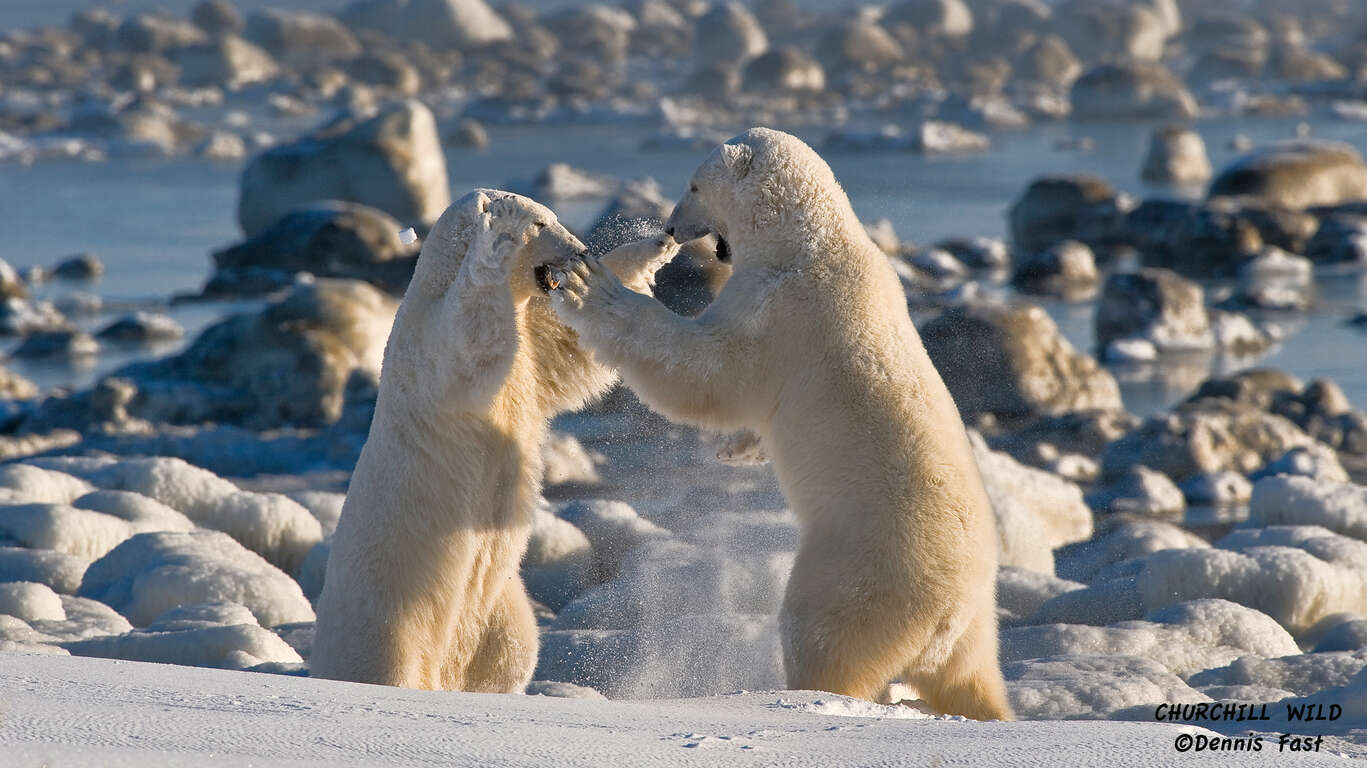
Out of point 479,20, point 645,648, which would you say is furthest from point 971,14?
point 645,648

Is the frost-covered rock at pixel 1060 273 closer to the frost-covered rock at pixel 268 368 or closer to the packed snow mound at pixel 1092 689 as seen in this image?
the frost-covered rock at pixel 268 368

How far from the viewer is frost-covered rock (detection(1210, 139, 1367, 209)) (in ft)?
91.6

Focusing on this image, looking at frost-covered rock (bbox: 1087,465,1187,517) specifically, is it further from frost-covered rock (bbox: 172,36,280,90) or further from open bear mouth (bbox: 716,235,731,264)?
frost-covered rock (bbox: 172,36,280,90)

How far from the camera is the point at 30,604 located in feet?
22.9

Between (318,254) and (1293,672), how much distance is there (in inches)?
802

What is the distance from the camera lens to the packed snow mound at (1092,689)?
18.7ft

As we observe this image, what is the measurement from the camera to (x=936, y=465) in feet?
16.8

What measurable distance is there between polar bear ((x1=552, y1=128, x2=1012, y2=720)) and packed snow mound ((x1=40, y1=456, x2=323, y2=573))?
3.96m

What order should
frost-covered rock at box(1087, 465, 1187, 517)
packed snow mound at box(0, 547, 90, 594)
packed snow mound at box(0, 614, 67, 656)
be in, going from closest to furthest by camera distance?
packed snow mound at box(0, 614, 67, 656), packed snow mound at box(0, 547, 90, 594), frost-covered rock at box(1087, 465, 1187, 517)

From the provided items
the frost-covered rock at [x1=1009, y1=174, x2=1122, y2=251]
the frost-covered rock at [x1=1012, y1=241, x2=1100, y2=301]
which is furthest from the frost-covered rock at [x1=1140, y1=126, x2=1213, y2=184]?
the frost-covered rock at [x1=1012, y1=241, x2=1100, y2=301]

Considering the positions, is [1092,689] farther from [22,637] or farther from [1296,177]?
[1296,177]

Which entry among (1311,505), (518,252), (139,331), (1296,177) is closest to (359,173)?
(139,331)

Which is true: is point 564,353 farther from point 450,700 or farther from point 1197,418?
point 1197,418

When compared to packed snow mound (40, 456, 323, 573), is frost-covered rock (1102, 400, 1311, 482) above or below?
below
